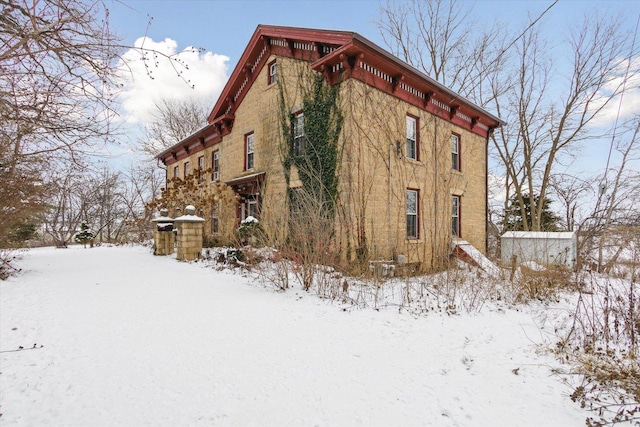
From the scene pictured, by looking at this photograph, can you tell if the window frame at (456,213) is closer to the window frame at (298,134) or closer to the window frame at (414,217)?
the window frame at (414,217)

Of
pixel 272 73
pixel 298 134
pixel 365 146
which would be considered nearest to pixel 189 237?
pixel 298 134

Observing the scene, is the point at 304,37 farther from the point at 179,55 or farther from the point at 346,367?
the point at 346,367

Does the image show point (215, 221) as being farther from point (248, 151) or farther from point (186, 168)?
point (186, 168)

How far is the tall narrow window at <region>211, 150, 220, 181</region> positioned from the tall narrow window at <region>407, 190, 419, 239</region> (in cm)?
955

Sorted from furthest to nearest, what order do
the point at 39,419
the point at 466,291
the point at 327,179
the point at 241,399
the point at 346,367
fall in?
the point at 327,179, the point at 466,291, the point at 346,367, the point at 241,399, the point at 39,419

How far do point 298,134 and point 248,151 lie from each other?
341 centimetres

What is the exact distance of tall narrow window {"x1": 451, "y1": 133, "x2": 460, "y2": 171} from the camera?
1293 cm

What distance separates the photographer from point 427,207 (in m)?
11.3

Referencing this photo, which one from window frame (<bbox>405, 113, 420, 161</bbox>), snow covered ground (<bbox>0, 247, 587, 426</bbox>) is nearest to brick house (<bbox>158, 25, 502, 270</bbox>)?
window frame (<bbox>405, 113, 420, 161</bbox>)

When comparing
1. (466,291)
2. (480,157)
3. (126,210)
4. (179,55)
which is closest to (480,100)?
(480,157)

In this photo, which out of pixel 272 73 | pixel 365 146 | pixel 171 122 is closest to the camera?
pixel 365 146

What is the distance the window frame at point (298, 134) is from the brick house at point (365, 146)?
44mm

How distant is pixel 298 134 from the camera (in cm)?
1098

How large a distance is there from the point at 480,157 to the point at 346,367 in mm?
13767
